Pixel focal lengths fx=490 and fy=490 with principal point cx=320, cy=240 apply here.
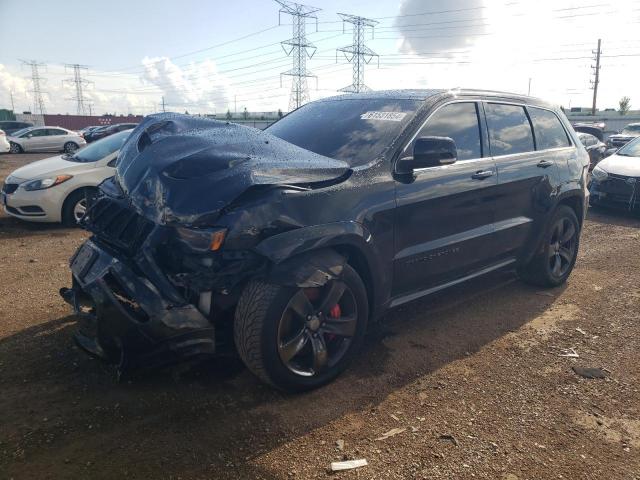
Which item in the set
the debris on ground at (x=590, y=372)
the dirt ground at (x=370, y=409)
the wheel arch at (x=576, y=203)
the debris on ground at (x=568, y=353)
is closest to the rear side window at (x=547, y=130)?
the wheel arch at (x=576, y=203)

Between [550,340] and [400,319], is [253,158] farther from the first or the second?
[550,340]

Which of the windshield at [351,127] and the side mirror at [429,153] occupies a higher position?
the windshield at [351,127]

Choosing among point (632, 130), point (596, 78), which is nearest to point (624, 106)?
point (596, 78)

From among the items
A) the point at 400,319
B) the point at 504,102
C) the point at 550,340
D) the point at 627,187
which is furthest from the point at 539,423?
the point at 627,187

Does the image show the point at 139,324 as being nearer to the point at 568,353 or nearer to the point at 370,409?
the point at 370,409

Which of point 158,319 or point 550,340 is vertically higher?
point 158,319

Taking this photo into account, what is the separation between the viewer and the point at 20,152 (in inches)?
991

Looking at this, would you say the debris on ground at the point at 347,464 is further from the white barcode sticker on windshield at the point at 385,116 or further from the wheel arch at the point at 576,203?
the wheel arch at the point at 576,203

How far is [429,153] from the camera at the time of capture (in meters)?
3.23

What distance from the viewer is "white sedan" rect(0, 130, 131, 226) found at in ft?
23.6

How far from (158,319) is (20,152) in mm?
27336

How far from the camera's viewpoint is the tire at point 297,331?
106 inches

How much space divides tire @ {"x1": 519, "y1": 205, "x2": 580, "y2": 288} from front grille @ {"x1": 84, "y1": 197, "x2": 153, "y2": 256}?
371cm

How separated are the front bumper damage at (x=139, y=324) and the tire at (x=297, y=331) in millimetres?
242
